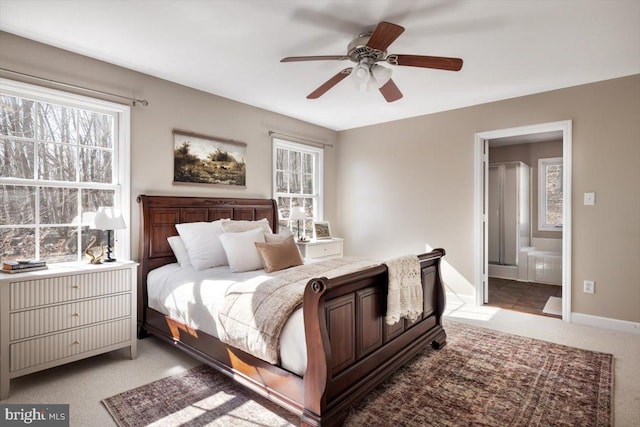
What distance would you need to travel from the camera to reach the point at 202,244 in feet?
10.6

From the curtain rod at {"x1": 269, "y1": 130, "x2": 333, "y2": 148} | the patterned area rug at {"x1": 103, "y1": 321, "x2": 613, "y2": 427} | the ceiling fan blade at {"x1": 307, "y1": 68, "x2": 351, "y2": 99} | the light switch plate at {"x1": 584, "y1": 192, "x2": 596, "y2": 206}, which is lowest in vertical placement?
the patterned area rug at {"x1": 103, "y1": 321, "x2": 613, "y2": 427}

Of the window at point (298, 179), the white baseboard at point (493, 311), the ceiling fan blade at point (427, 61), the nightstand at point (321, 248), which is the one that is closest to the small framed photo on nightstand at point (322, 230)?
the nightstand at point (321, 248)

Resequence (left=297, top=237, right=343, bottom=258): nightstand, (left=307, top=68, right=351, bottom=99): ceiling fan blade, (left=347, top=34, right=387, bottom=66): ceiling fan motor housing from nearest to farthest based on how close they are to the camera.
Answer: (left=347, top=34, right=387, bottom=66): ceiling fan motor housing < (left=307, top=68, right=351, bottom=99): ceiling fan blade < (left=297, top=237, right=343, bottom=258): nightstand

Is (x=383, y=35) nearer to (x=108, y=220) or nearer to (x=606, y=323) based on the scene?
(x=108, y=220)

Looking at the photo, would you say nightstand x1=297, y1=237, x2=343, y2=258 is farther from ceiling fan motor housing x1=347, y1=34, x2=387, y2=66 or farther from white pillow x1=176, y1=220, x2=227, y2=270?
ceiling fan motor housing x1=347, y1=34, x2=387, y2=66

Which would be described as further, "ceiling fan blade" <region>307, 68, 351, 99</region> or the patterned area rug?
"ceiling fan blade" <region>307, 68, 351, 99</region>

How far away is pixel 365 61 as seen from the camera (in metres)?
2.59

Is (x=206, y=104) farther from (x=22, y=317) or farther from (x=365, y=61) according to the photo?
(x=22, y=317)

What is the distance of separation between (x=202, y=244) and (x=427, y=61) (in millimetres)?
2416

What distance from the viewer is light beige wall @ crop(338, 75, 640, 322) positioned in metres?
3.53

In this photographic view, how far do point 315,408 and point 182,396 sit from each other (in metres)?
1.02

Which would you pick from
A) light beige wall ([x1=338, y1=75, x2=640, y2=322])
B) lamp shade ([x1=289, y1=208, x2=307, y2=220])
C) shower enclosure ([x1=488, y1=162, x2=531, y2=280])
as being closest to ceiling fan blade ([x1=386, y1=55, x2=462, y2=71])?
light beige wall ([x1=338, y1=75, x2=640, y2=322])

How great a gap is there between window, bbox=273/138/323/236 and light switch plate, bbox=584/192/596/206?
341cm

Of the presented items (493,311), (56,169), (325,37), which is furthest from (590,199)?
(56,169)
